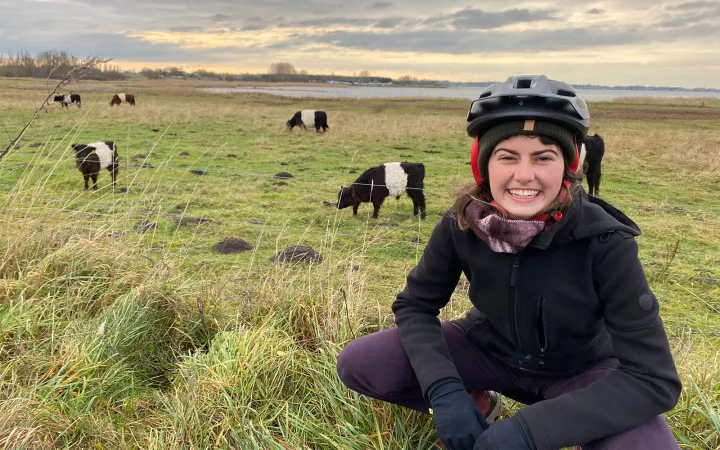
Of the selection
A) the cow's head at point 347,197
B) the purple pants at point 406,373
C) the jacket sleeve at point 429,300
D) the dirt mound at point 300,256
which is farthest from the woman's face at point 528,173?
the cow's head at point 347,197

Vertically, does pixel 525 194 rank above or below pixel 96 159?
above

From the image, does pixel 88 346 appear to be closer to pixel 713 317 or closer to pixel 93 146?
pixel 713 317

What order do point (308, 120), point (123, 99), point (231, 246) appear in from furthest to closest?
point (123, 99) < point (308, 120) < point (231, 246)

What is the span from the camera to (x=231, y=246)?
20.8 ft

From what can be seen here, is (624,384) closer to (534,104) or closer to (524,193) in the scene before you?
(524,193)

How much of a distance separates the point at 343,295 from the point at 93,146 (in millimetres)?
8207

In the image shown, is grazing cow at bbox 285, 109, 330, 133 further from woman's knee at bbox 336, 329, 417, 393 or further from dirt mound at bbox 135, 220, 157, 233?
woman's knee at bbox 336, 329, 417, 393

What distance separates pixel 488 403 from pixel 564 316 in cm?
63

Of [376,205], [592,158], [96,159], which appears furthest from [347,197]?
[592,158]

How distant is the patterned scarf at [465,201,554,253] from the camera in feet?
5.54

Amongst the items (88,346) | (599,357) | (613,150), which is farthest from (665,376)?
(613,150)

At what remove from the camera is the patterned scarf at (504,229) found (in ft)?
5.54

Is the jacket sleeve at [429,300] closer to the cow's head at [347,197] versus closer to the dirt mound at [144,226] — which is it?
the dirt mound at [144,226]

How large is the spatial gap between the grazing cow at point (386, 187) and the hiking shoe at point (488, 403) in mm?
6161
